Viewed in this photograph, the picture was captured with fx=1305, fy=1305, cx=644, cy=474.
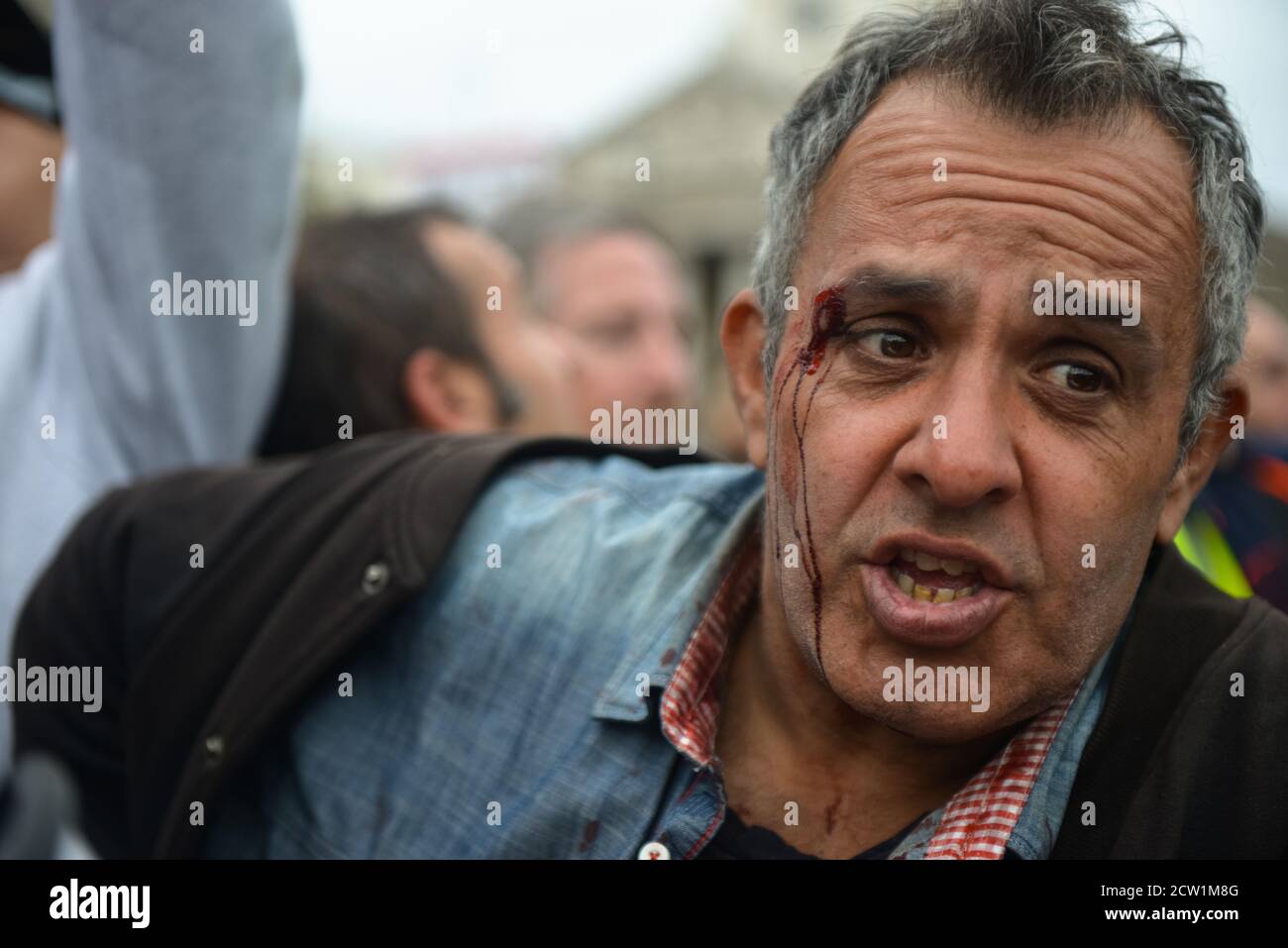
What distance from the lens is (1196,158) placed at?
6.66 feet

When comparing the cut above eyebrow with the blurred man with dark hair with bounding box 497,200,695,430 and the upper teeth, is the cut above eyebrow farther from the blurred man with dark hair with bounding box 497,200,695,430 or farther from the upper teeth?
the blurred man with dark hair with bounding box 497,200,695,430

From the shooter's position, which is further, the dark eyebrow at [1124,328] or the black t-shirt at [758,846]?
the black t-shirt at [758,846]

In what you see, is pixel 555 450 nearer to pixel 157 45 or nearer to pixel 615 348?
pixel 157 45

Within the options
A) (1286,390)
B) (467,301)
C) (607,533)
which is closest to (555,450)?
(607,533)

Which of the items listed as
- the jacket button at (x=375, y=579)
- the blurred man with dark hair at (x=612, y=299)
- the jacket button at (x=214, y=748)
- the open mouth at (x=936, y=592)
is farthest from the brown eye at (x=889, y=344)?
the blurred man with dark hair at (x=612, y=299)

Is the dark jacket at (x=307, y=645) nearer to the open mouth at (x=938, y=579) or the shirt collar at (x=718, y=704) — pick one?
the shirt collar at (x=718, y=704)

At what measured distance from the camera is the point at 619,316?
211 inches

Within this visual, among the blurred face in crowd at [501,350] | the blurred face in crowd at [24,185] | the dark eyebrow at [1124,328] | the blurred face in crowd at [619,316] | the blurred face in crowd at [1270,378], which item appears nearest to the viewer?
the dark eyebrow at [1124,328]

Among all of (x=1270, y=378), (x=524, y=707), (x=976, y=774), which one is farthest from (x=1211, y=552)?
(x=1270, y=378)

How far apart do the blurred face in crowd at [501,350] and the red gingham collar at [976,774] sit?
168cm

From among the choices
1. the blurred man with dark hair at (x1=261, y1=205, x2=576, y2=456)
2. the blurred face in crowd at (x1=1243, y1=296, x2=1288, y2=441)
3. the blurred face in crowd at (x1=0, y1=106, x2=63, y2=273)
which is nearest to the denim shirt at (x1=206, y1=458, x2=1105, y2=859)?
the blurred man with dark hair at (x1=261, y1=205, x2=576, y2=456)

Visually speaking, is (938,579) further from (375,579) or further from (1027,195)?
(375,579)

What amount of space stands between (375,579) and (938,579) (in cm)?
104

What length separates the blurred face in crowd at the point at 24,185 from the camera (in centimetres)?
352
